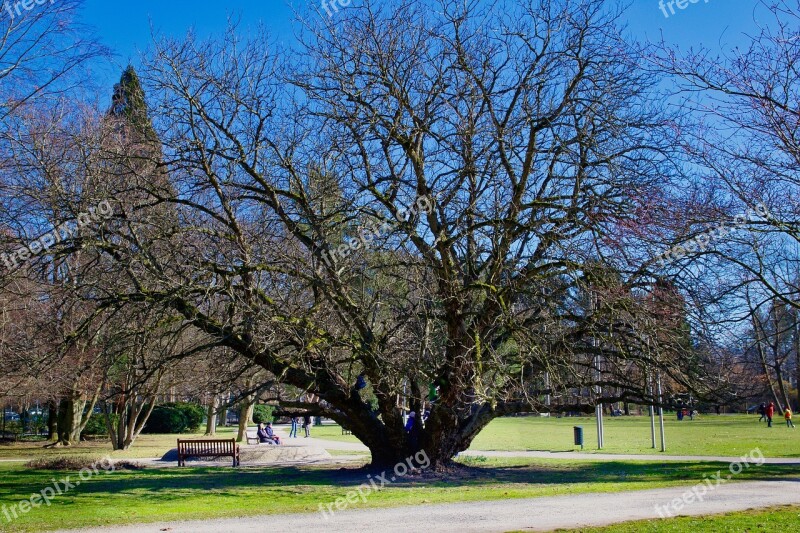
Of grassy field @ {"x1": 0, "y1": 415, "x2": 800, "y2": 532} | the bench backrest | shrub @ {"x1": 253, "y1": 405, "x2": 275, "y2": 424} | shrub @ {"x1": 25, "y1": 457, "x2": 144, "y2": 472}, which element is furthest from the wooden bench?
shrub @ {"x1": 253, "y1": 405, "x2": 275, "y2": 424}

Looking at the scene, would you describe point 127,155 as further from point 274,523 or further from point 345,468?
point 345,468

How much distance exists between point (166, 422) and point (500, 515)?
3882cm

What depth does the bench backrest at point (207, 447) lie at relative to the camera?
908 inches

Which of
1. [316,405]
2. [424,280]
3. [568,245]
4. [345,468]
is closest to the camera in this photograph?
[568,245]

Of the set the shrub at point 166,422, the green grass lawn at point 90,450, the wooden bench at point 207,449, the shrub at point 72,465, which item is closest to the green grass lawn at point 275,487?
the shrub at point 72,465

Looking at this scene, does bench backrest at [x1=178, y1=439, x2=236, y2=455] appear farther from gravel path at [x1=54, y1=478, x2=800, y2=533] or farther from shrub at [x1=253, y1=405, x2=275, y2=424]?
shrub at [x1=253, y1=405, x2=275, y2=424]

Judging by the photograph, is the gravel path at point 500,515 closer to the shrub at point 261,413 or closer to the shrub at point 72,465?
the shrub at point 72,465

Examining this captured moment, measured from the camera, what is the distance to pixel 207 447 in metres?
23.6

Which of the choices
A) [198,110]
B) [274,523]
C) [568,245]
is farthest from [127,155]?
[568,245]

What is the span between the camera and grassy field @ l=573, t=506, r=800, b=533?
9.64 meters

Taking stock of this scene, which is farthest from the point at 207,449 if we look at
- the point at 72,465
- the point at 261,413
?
the point at 261,413

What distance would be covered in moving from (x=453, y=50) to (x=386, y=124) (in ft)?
6.88

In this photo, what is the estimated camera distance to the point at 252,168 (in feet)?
52.6

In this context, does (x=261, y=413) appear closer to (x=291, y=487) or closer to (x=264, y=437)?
(x=264, y=437)
